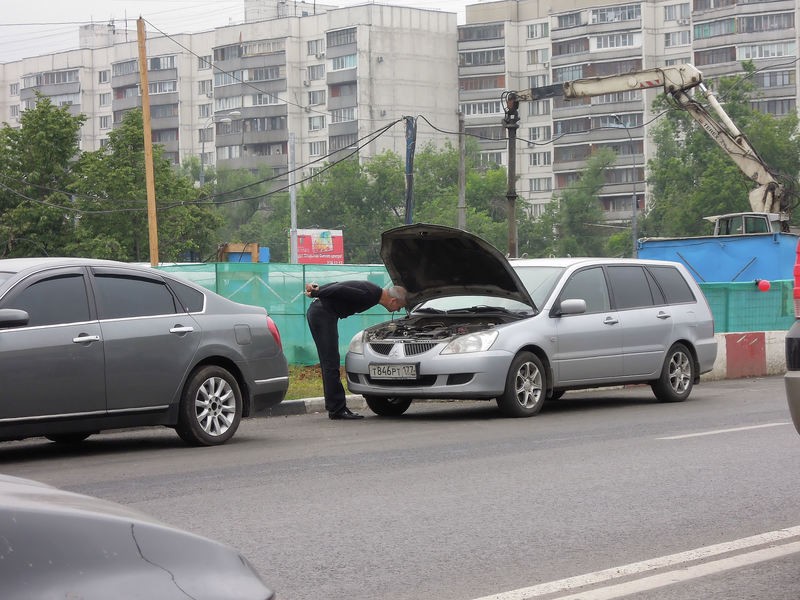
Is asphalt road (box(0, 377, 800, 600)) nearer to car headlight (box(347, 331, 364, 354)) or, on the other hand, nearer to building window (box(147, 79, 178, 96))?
car headlight (box(347, 331, 364, 354))

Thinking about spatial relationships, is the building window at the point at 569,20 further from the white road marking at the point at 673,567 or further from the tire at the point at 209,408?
the white road marking at the point at 673,567

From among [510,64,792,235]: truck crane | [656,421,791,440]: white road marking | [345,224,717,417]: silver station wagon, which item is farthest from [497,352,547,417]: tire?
[510,64,792,235]: truck crane

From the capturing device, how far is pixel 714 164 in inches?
3538

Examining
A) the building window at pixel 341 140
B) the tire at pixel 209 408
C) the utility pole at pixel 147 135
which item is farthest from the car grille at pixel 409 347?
the building window at pixel 341 140

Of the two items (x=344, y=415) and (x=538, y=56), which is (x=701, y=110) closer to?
(x=344, y=415)

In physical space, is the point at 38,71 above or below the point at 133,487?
above

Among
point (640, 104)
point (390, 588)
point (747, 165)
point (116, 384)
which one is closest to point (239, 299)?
point (116, 384)

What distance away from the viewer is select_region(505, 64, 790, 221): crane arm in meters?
31.6

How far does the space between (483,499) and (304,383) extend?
10362 millimetres

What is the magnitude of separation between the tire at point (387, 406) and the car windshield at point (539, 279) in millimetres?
1765

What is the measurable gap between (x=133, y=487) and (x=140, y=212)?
48632mm

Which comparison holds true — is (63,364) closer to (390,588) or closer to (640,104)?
(390,588)

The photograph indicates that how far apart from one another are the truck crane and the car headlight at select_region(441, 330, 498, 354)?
63.1 feet

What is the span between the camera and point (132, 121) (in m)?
55.0
